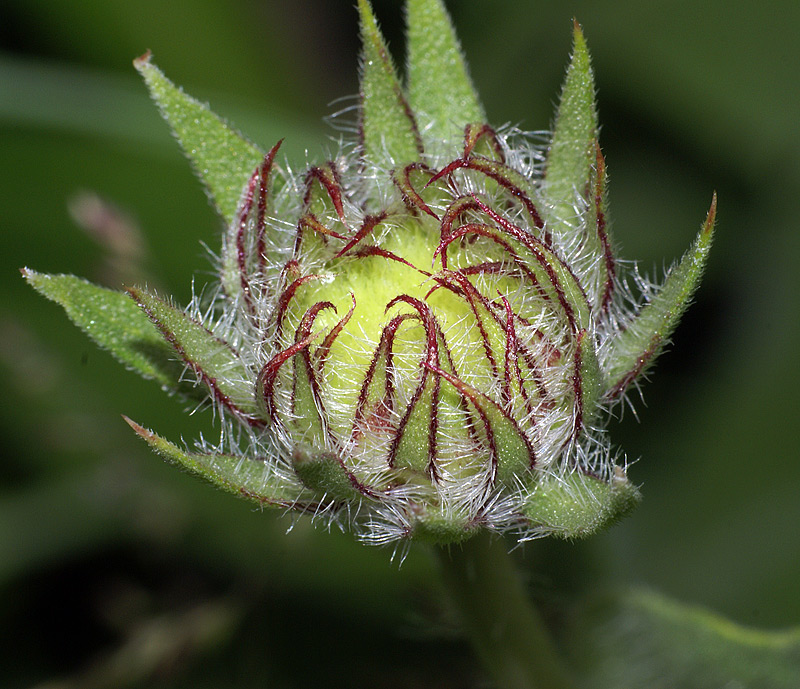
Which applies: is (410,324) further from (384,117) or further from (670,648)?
(670,648)

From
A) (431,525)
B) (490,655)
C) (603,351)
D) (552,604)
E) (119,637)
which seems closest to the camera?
(431,525)

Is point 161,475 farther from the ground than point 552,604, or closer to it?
closer to it

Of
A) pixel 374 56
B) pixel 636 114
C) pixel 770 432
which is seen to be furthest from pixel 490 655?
pixel 636 114

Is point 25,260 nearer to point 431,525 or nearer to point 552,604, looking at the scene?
point 552,604

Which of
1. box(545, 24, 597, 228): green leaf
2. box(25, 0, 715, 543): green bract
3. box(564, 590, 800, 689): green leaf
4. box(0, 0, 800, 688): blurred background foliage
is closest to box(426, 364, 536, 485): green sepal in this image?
box(25, 0, 715, 543): green bract

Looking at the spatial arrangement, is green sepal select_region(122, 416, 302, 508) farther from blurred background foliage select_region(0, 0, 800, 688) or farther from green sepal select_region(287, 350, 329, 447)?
blurred background foliage select_region(0, 0, 800, 688)

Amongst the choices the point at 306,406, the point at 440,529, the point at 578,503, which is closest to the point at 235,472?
the point at 306,406
